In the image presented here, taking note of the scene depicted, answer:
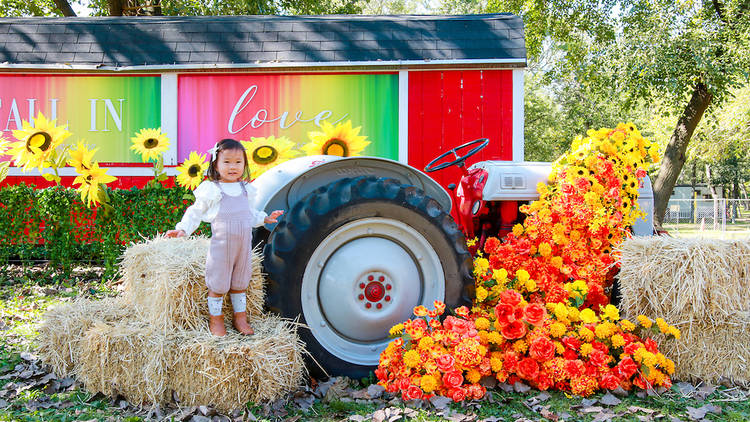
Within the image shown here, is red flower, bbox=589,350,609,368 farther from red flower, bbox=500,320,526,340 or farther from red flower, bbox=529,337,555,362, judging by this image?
red flower, bbox=500,320,526,340

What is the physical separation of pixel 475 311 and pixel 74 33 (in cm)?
687

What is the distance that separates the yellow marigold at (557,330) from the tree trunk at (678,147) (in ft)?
30.2

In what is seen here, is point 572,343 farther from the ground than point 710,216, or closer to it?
closer to it

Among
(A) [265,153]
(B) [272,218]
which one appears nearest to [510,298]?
(B) [272,218]

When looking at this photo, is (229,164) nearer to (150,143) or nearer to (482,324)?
(482,324)

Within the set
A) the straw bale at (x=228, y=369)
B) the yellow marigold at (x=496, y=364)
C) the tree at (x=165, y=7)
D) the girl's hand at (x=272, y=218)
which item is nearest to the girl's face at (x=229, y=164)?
the girl's hand at (x=272, y=218)

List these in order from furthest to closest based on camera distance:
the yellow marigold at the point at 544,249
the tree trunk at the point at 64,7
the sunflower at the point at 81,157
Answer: the tree trunk at the point at 64,7 → the sunflower at the point at 81,157 → the yellow marigold at the point at 544,249

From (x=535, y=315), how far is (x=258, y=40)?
18.4 feet

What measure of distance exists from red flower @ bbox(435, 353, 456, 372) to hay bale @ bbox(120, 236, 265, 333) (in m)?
0.95

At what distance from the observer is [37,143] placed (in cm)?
493

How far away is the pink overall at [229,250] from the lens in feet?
8.27

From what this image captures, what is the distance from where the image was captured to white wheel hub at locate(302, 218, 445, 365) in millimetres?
2754

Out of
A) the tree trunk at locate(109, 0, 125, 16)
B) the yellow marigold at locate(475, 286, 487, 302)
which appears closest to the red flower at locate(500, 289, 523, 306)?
the yellow marigold at locate(475, 286, 487, 302)

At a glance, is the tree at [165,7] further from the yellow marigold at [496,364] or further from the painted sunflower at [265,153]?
the yellow marigold at [496,364]
